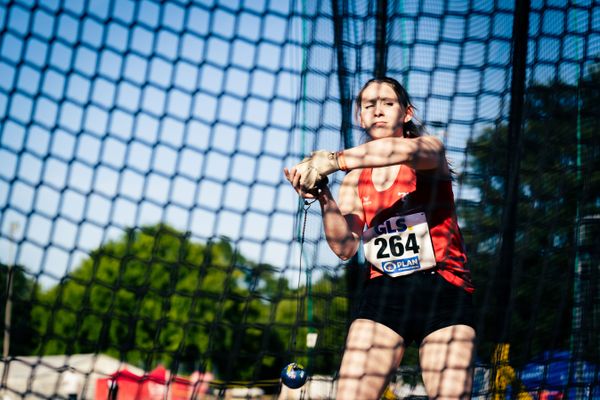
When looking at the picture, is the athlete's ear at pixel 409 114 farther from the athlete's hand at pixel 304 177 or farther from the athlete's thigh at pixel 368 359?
the athlete's thigh at pixel 368 359

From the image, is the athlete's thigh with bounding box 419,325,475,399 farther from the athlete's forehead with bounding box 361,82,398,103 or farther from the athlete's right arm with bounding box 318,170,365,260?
the athlete's forehead with bounding box 361,82,398,103

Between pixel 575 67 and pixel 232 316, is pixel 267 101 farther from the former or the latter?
pixel 232 316

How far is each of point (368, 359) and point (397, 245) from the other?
0.26 metres

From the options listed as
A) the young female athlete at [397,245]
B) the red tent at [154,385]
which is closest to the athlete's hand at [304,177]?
the young female athlete at [397,245]

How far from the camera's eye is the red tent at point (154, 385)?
1.56 metres

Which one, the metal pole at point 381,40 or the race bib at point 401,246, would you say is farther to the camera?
the metal pole at point 381,40

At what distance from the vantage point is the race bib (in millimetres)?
1369

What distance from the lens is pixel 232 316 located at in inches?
558

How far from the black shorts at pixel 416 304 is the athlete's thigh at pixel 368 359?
2cm

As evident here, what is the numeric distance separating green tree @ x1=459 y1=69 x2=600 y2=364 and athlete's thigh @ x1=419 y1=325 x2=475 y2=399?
653 mm

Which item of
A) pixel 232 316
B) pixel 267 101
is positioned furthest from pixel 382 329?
pixel 232 316

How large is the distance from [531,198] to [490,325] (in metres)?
0.68

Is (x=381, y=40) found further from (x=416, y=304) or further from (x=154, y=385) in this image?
(x=154, y=385)

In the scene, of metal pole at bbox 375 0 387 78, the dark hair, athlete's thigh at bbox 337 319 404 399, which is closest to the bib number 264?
athlete's thigh at bbox 337 319 404 399
